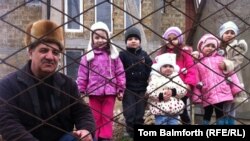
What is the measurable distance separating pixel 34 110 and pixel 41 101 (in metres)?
0.05

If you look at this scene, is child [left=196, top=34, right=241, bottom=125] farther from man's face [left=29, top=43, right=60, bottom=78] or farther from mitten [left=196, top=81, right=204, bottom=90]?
man's face [left=29, top=43, right=60, bottom=78]

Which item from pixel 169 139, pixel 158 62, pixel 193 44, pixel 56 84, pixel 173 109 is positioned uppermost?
pixel 193 44

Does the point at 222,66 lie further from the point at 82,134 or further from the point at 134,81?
the point at 82,134

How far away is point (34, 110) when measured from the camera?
2.07m

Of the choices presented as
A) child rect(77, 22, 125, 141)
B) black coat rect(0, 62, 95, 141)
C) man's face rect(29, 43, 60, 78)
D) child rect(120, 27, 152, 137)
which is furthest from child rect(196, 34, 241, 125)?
man's face rect(29, 43, 60, 78)

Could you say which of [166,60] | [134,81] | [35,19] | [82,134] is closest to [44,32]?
[82,134]

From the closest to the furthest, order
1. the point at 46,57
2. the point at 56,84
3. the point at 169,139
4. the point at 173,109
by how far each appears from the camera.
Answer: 1. the point at 169,139
2. the point at 46,57
3. the point at 56,84
4. the point at 173,109

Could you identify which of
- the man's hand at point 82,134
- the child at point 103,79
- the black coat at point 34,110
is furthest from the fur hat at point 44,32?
the child at point 103,79

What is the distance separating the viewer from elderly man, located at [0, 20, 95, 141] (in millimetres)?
1953

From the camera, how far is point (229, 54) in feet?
11.8

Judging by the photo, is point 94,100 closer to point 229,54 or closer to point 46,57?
point 229,54

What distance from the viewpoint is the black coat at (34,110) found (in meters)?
2.02

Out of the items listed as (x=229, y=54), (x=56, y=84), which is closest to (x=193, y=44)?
(x=229, y=54)

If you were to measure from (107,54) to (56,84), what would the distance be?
1.33 m
